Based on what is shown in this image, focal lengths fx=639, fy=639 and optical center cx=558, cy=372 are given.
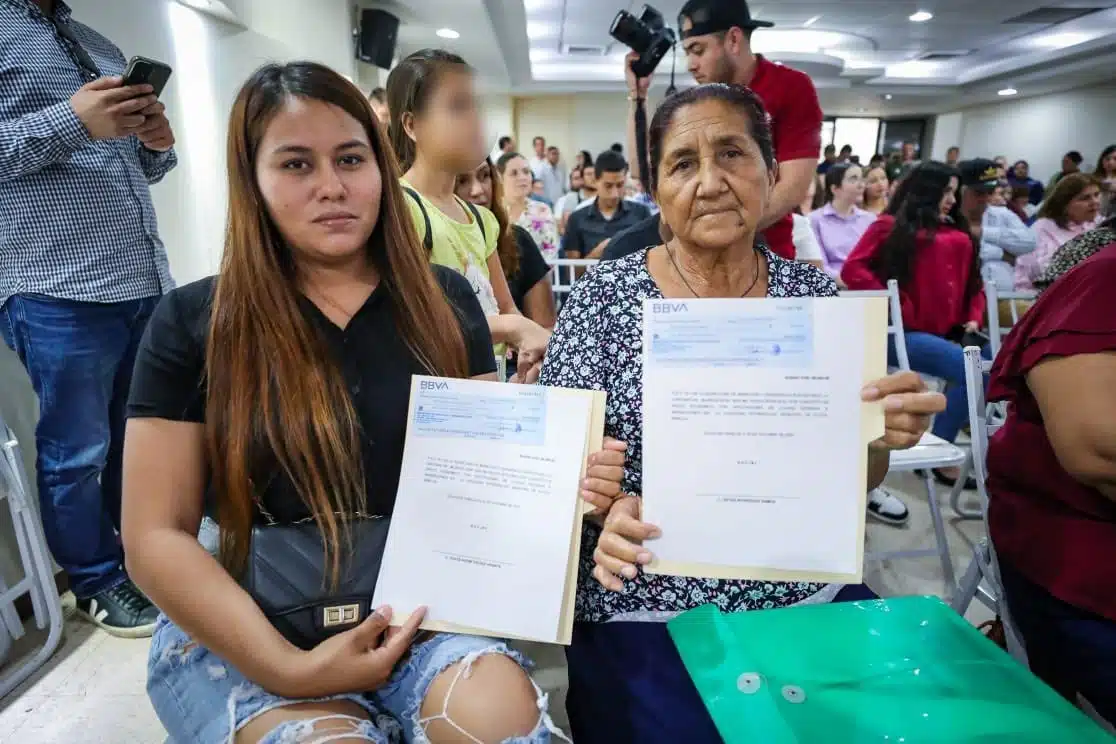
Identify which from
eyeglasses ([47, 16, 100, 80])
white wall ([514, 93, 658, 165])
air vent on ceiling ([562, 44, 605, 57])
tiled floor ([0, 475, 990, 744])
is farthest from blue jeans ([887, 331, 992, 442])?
white wall ([514, 93, 658, 165])

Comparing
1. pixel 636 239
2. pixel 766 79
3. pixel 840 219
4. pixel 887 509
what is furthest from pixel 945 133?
pixel 636 239

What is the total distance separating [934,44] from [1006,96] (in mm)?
4915

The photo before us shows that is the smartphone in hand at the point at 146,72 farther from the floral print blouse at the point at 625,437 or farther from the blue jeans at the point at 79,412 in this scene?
the floral print blouse at the point at 625,437

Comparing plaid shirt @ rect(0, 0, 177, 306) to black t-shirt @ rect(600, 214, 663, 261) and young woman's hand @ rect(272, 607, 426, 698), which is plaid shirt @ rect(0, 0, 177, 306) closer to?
black t-shirt @ rect(600, 214, 663, 261)

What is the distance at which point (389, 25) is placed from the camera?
5.81m

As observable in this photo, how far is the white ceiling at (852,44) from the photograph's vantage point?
704 cm

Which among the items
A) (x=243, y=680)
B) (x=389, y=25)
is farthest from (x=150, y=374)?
(x=389, y=25)

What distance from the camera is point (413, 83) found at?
149 cm

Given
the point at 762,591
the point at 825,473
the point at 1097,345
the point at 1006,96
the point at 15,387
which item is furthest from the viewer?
the point at 1006,96

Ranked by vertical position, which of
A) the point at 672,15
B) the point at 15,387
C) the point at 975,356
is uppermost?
the point at 672,15

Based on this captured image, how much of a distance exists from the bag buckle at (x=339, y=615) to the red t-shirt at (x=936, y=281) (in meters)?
2.87

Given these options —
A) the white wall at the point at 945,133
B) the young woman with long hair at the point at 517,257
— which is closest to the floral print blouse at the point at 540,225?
the young woman with long hair at the point at 517,257

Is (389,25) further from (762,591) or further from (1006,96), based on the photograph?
(1006,96)

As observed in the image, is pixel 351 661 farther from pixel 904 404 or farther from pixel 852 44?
pixel 852 44
